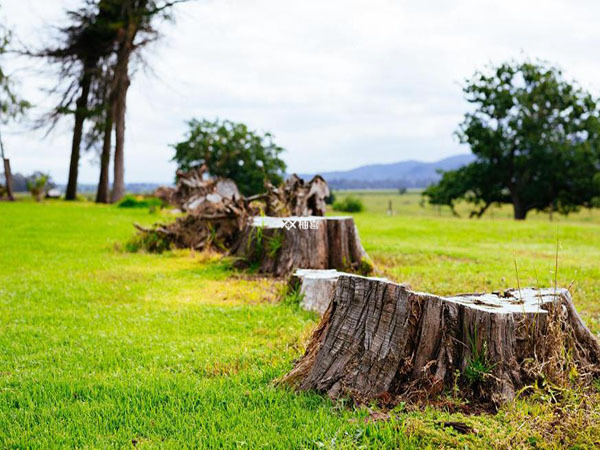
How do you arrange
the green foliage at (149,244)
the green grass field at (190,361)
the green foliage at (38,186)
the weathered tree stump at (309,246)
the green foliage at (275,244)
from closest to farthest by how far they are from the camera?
1. the green grass field at (190,361)
2. the weathered tree stump at (309,246)
3. the green foliage at (275,244)
4. the green foliage at (149,244)
5. the green foliage at (38,186)

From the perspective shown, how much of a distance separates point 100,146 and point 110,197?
3.45 m

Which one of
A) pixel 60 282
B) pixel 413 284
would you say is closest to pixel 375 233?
pixel 413 284

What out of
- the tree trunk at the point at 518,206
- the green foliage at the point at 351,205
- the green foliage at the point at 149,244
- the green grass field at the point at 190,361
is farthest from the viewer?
the tree trunk at the point at 518,206

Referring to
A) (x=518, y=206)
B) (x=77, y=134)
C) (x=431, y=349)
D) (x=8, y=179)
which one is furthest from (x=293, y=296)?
(x=518, y=206)

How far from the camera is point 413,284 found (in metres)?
8.90

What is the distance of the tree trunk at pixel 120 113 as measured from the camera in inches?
1206

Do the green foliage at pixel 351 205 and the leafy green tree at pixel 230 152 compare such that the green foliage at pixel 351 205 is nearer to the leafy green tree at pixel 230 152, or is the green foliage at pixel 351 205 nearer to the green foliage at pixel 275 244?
the leafy green tree at pixel 230 152

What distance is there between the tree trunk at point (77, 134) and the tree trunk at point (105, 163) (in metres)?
1.32

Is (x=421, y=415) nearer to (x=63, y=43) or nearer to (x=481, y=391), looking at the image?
(x=481, y=391)

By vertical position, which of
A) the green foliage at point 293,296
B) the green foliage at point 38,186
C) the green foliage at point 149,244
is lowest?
the green foliage at point 293,296

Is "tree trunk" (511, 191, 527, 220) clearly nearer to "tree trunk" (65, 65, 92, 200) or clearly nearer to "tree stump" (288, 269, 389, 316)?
"tree trunk" (65, 65, 92, 200)

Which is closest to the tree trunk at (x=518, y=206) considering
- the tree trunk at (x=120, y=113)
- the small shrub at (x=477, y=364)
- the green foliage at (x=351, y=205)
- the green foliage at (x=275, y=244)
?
the green foliage at (x=351, y=205)

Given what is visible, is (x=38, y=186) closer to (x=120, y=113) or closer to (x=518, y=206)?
(x=120, y=113)

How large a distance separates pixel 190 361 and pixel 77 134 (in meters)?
29.7
